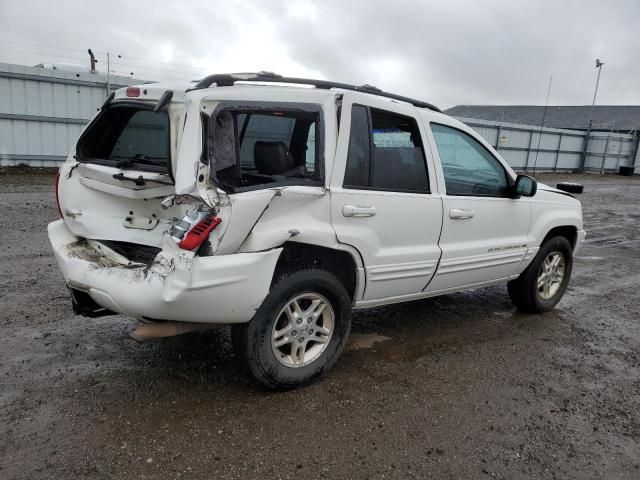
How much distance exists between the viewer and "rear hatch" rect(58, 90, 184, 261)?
3287 millimetres

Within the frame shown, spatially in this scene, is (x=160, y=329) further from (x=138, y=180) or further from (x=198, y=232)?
(x=138, y=180)

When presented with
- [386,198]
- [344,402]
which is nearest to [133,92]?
[386,198]

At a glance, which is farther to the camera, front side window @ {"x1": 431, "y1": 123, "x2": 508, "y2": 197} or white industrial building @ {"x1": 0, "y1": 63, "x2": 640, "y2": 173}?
white industrial building @ {"x1": 0, "y1": 63, "x2": 640, "y2": 173}

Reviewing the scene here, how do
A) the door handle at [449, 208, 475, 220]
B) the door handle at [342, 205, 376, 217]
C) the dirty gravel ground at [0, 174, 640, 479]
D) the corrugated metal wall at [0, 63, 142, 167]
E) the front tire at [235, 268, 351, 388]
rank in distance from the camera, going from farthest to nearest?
the corrugated metal wall at [0, 63, 142, 167]
the door handle at [449, 208, 475, 220]
the door handle at [342, 205, 376, 217]
the front tire at [235, 268, 351, 388]
the dirty gravel ground at [0, 174, 640, 479]

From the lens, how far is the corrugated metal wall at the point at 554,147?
1022 inches

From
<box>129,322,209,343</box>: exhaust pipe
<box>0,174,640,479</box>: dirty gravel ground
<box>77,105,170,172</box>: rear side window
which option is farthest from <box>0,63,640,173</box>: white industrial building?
<box>129,322,209,343</box>: exhaust pipe

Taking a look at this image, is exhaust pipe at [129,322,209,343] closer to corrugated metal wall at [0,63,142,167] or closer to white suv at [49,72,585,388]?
white suv at [49,72,585,388]

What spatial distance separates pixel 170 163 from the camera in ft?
10.3

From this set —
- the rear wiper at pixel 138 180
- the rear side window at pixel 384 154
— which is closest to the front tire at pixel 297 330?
the rear side window at pixel 384 154

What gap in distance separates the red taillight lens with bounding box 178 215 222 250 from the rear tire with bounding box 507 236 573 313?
3369 millimetres

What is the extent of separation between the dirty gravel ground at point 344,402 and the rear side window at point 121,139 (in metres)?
1.41

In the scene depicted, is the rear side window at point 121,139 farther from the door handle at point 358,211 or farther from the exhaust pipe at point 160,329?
the door handle at point 358,211

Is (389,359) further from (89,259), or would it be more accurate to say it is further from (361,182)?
(89,259)

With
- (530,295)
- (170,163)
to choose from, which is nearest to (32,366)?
(170,163)
